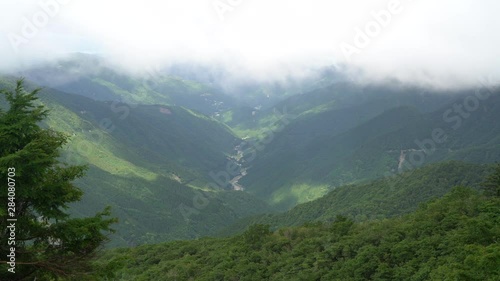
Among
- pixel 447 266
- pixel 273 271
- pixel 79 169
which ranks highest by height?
pixel 79 169

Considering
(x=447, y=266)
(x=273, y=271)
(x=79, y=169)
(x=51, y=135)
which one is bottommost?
(x=447, y=266)

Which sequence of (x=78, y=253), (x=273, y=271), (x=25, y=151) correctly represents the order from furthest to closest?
(x=273, y=271) < (x=78, y=253) < (x=25, y=151)

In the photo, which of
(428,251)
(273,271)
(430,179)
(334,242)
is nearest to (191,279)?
(273,271)

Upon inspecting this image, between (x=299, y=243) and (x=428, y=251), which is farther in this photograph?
(x=299, y=243)

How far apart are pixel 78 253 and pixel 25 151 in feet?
19.3

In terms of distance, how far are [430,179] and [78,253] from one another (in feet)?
602

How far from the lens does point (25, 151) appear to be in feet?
66.3

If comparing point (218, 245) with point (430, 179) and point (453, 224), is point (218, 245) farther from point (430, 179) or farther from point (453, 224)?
point (430, 179)

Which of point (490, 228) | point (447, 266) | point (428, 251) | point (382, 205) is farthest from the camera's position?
point (382, 205)

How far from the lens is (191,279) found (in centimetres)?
8525

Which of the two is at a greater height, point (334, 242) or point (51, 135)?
point (51, 135)

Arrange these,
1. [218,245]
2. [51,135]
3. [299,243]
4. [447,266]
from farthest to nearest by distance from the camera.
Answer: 1. [218,245]
2. [299,243]
3. [447,266]
4. [51,135]

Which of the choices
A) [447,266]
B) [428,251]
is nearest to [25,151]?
[447,266]

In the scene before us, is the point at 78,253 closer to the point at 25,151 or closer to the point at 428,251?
the point at 25,151
